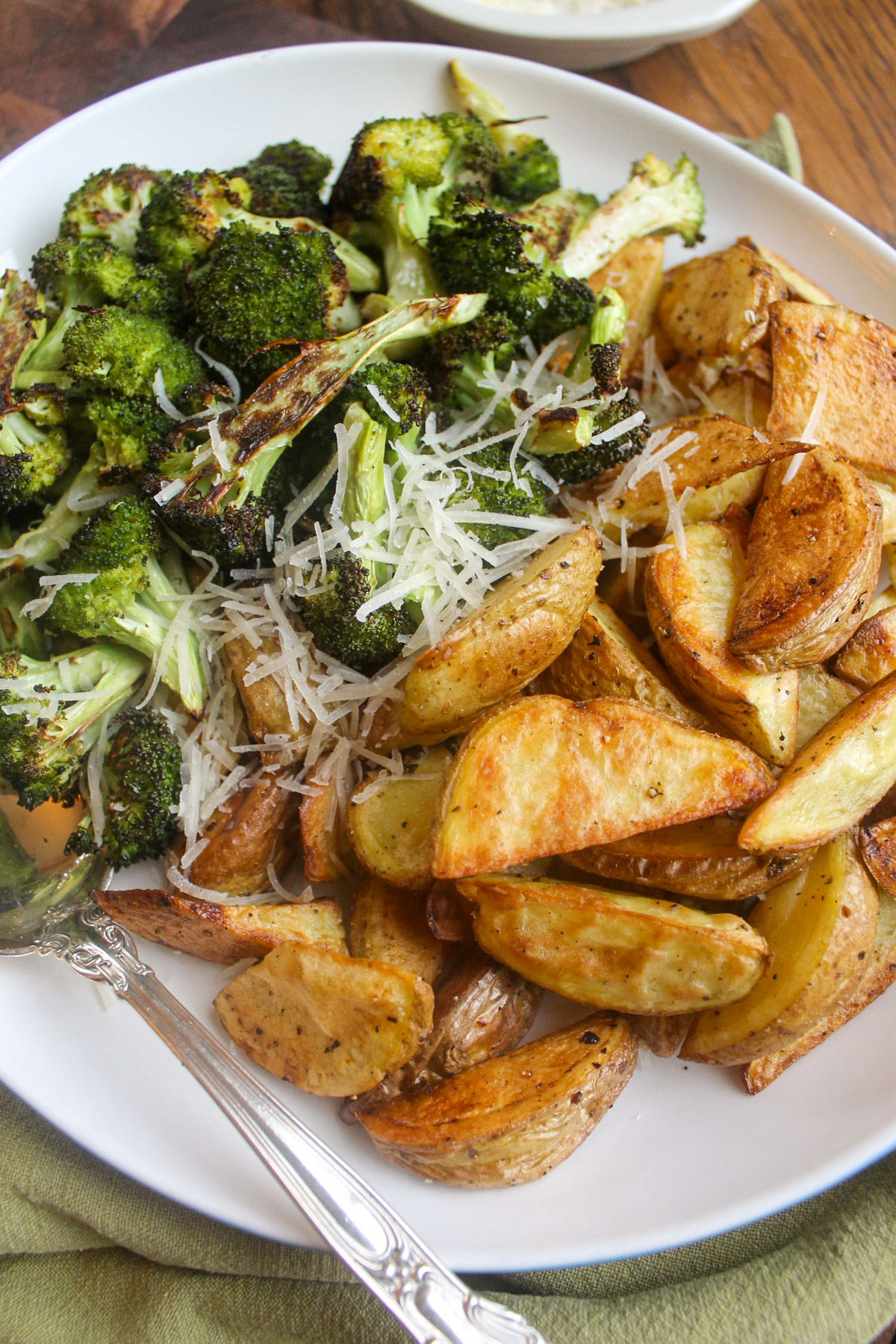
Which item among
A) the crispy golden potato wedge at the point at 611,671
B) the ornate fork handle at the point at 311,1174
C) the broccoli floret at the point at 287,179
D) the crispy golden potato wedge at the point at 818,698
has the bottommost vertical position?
the ornate fork handle at the point at 311,1174

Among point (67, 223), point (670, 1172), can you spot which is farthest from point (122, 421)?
point (670, 1172)

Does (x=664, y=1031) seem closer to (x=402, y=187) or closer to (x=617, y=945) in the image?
(x=617, y=945)

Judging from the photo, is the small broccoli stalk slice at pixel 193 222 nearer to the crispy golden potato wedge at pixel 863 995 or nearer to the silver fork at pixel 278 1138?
the silver fork at pixel 278 1138

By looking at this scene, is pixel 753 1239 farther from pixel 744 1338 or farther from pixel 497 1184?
pixel 497 1184

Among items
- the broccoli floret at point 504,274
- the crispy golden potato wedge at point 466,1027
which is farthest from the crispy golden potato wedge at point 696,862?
the broccoli floret at point 504,274

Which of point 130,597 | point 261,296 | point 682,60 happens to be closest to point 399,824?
point 130,597

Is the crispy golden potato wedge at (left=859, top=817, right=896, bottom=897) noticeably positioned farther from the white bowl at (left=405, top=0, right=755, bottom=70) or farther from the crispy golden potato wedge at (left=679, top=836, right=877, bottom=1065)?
the white bowl at (left=405, top=0, right=755, bottom=70)
